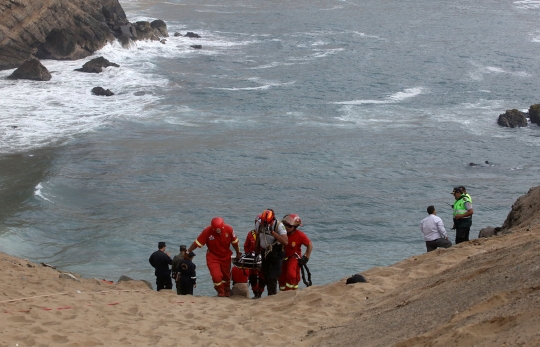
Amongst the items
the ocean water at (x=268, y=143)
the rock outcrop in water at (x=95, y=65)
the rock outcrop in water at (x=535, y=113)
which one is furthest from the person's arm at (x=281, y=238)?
the rock outcrop in water at (x=95, y=65)

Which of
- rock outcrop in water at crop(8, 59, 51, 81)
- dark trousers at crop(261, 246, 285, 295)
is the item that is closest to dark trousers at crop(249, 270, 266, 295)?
dark trousers at crop(261, 246, 285, 295)

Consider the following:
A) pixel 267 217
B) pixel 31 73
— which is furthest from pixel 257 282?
pixel 31 73

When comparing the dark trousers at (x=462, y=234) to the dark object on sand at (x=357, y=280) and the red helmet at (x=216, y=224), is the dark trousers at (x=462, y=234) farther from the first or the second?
the red helmet at (x=216, y=224)

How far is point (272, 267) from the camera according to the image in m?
11.2

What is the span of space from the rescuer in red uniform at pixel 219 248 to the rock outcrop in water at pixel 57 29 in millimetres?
32364

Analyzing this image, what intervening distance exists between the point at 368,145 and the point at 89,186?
11767mm

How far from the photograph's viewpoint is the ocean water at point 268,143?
20.9 m

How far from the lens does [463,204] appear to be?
12922mm

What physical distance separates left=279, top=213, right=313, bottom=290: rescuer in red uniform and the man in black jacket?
1942 millimetres

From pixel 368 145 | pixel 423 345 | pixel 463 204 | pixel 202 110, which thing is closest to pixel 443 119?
pixel 368 145

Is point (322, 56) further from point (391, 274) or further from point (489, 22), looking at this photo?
point (391, 274)

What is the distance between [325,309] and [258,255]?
6.30 ft

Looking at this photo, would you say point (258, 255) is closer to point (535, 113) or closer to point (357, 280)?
point (357, 280)

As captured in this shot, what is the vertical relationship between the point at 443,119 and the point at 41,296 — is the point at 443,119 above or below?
below
